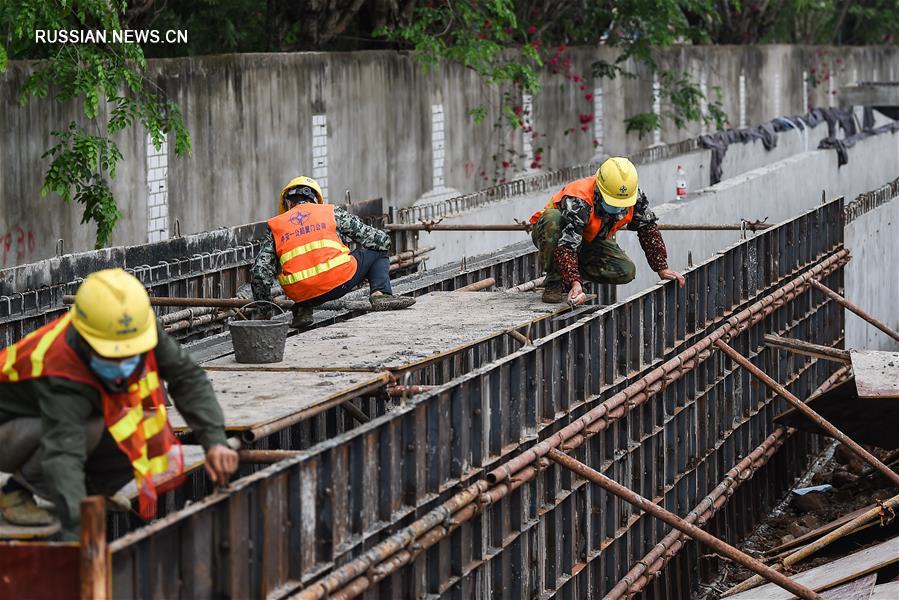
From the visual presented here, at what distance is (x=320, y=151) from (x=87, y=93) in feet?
20.6

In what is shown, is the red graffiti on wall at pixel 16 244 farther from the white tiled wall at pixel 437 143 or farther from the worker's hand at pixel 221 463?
the worker's hand at pixel 221 463

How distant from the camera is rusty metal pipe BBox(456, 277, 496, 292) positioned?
47.1ft

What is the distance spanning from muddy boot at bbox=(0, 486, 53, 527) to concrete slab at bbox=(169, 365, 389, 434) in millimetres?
1205

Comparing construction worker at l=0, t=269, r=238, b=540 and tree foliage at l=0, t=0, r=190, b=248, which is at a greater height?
tree foliage at l=0, t=0, r=190, b=248

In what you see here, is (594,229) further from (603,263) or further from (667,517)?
(667,517)

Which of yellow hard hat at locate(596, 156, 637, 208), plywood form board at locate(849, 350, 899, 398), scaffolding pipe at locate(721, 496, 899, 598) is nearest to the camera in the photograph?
scaffolding pipe at locate(721, 496, 899, 598)

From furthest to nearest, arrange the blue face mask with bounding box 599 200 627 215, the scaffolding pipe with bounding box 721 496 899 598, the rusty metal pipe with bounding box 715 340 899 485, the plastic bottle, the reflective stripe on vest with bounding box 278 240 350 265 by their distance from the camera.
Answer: the plastic bottle
the blue face mask with bounding box 599 200 627 215
the rusty metal pipe with bounding box 715 340 899 485
the scaffolding pipe with bounding box 721 496 899 598
the reflective stripe on vest with bounding box 278 240 350 265

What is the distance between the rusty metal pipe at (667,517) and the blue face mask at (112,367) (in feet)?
12.1

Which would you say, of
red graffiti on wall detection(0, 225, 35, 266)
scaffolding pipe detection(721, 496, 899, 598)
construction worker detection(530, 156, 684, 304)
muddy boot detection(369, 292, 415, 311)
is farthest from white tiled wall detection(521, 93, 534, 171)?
scaffolding pipe detection(721, 496, 899, 598)

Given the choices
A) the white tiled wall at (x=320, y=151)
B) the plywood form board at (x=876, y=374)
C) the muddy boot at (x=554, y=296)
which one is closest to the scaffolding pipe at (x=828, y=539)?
the plywood form board at (x=876, y=374)

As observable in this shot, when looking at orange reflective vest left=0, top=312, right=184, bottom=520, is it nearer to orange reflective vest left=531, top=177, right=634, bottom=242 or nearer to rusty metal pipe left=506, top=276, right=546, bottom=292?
orange reflective vest left=531, top=177, right=634, bottom=242

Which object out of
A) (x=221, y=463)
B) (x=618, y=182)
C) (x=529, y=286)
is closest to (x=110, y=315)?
(x=221, y=463)

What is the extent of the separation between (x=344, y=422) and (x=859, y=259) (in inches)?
506

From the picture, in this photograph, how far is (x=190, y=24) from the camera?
24.0 metres
